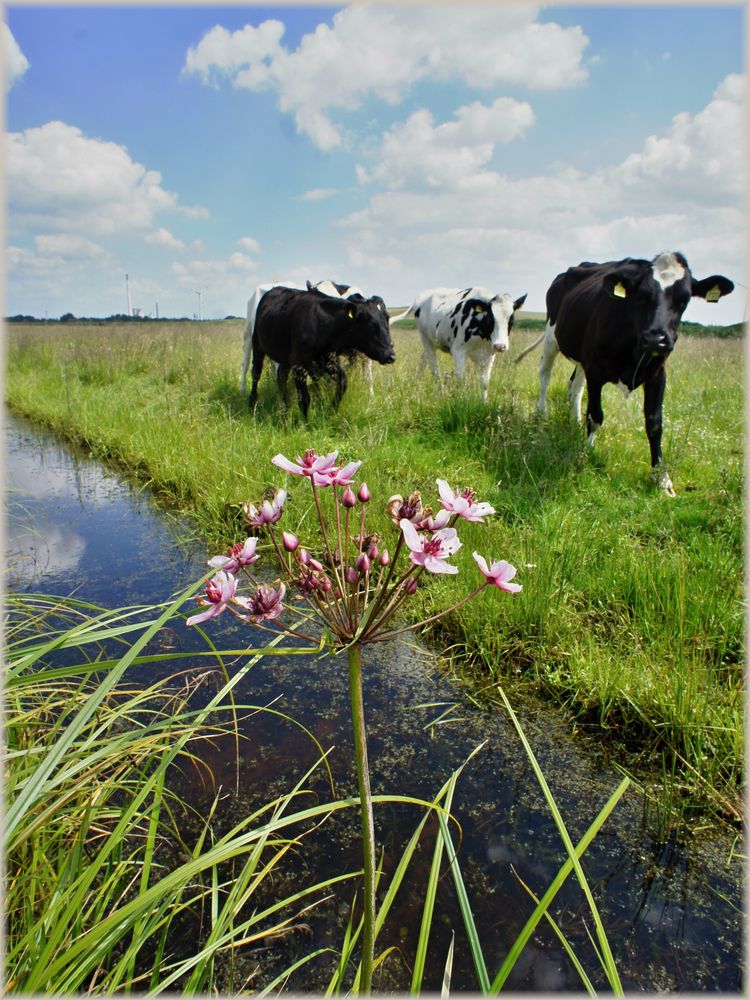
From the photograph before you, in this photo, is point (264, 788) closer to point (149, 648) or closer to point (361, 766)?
point (149, 648)

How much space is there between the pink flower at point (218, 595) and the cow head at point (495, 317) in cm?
780

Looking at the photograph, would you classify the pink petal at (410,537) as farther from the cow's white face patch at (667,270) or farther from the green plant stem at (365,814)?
the cow's white face patch at (667,270)

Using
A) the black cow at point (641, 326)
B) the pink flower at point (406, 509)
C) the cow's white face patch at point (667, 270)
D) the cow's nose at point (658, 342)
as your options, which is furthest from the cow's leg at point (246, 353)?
the pink flower at point (406, 509)

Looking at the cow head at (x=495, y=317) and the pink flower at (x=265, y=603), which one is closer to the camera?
the pink flower at (x=265, y=603)

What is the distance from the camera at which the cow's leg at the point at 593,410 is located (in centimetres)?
559

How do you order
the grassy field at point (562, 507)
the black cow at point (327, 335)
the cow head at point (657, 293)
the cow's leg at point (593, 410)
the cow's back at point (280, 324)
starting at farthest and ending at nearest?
1. the cow's back at point (280, 324)
2. the black cow at point (327, 335)
3. the cow's leg at point (593, 410)
4. the cow head at point (657, 293)
5. the grassy field at point (562, 507)

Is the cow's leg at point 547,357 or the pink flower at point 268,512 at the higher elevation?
the cow's leg at point 547,357

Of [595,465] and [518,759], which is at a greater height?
[595,465]

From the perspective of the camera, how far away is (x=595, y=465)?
534 cm

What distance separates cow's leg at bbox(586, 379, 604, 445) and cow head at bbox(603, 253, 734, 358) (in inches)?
22.6

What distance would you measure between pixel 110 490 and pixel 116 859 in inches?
184

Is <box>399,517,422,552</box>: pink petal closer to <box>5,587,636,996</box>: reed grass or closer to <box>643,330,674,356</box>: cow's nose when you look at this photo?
<box>5,587,636,996</box>: reed grass

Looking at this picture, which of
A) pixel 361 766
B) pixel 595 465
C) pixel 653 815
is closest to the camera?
pixel 361 766

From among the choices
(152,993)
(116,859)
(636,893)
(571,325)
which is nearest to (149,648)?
(116,859)
